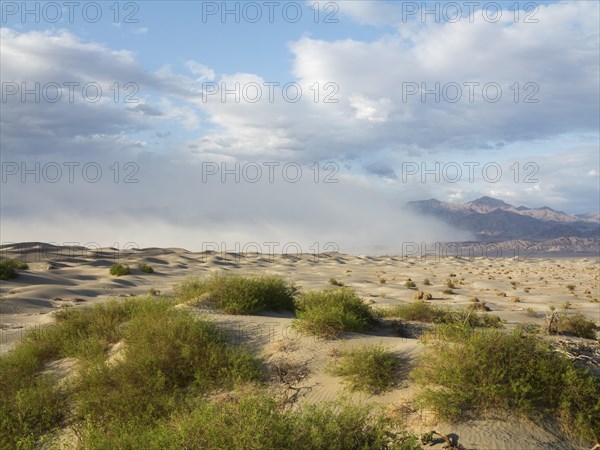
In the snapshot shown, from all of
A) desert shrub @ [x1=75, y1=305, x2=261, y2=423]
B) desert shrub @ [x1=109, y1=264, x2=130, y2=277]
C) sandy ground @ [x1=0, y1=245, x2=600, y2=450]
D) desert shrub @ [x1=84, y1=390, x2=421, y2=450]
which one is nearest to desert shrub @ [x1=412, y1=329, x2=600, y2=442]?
sandy ground @ [x1=0, y1=245, x2=600, y2=450]

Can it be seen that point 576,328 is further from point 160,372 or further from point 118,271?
point 118,271

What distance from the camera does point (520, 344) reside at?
21.7 feet

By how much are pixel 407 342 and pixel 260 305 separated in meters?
4.27

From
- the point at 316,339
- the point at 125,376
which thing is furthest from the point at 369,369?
the point at 125,376

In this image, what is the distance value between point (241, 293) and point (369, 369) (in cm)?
502

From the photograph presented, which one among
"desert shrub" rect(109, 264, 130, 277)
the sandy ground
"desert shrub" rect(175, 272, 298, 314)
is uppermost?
"desert shrub" rect(175, 272, 298, 314)

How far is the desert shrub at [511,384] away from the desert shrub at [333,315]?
2.50 meters

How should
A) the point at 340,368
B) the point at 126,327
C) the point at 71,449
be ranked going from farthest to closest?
1. the point at 126,327
2. the point at 340,368
3. the point at 71,449

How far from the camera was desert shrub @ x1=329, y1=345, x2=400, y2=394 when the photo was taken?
22.6ft

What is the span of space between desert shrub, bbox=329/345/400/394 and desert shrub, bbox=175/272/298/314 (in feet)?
13.1

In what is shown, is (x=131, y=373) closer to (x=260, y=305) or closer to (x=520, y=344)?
(x=260, y=305)

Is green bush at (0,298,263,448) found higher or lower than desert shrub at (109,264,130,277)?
lower

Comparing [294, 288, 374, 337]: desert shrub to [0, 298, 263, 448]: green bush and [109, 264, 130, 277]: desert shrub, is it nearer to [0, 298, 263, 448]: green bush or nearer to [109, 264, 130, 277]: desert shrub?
[0, 298, 263, 448]: green bush

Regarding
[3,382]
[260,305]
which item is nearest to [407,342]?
[260,305]
